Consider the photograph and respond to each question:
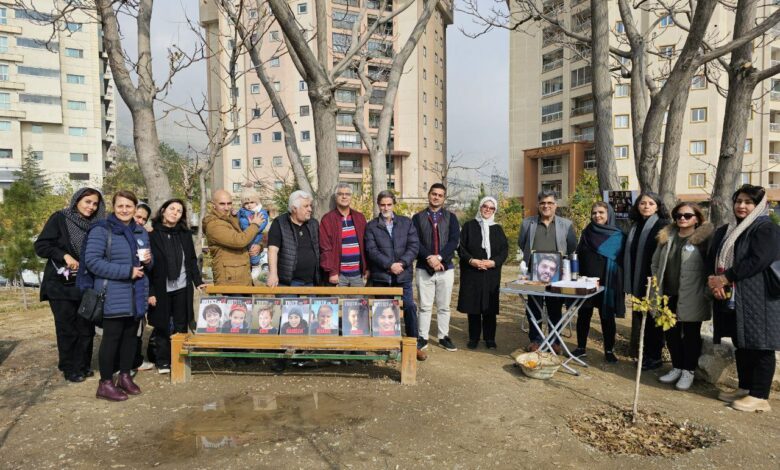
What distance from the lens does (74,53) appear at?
171 feet

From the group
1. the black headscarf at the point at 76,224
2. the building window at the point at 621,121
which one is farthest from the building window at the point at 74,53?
the black headscarf at the point at 76,224

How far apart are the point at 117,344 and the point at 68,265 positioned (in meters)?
0.85

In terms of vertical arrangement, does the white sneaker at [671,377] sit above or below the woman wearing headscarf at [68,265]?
below

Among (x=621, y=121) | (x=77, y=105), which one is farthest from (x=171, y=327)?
(x=77, y=105)

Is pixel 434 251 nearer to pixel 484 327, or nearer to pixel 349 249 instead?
pixel 349 249

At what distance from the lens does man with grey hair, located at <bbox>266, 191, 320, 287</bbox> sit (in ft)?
16.5

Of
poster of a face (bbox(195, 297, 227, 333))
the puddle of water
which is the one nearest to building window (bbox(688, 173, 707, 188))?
the puddle of water

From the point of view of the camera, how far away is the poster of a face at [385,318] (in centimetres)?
479

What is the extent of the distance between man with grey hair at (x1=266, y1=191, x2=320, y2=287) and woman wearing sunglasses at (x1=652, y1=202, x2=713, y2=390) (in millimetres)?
3299

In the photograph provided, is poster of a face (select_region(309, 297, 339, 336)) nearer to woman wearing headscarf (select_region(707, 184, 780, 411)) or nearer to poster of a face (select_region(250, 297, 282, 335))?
poster of a face (select_region(250, 297, 282, 335))

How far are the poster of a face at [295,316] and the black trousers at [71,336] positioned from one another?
1767 millimetres

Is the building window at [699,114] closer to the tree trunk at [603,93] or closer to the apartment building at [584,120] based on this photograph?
the apartment building at [584,120]

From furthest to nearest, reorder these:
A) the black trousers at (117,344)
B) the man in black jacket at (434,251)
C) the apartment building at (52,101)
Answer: the apartment building at (52,101) → the man in black jacket at (434,251) → the black trousers at (117,344)

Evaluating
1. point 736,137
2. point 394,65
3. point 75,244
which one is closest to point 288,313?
point 75,244
